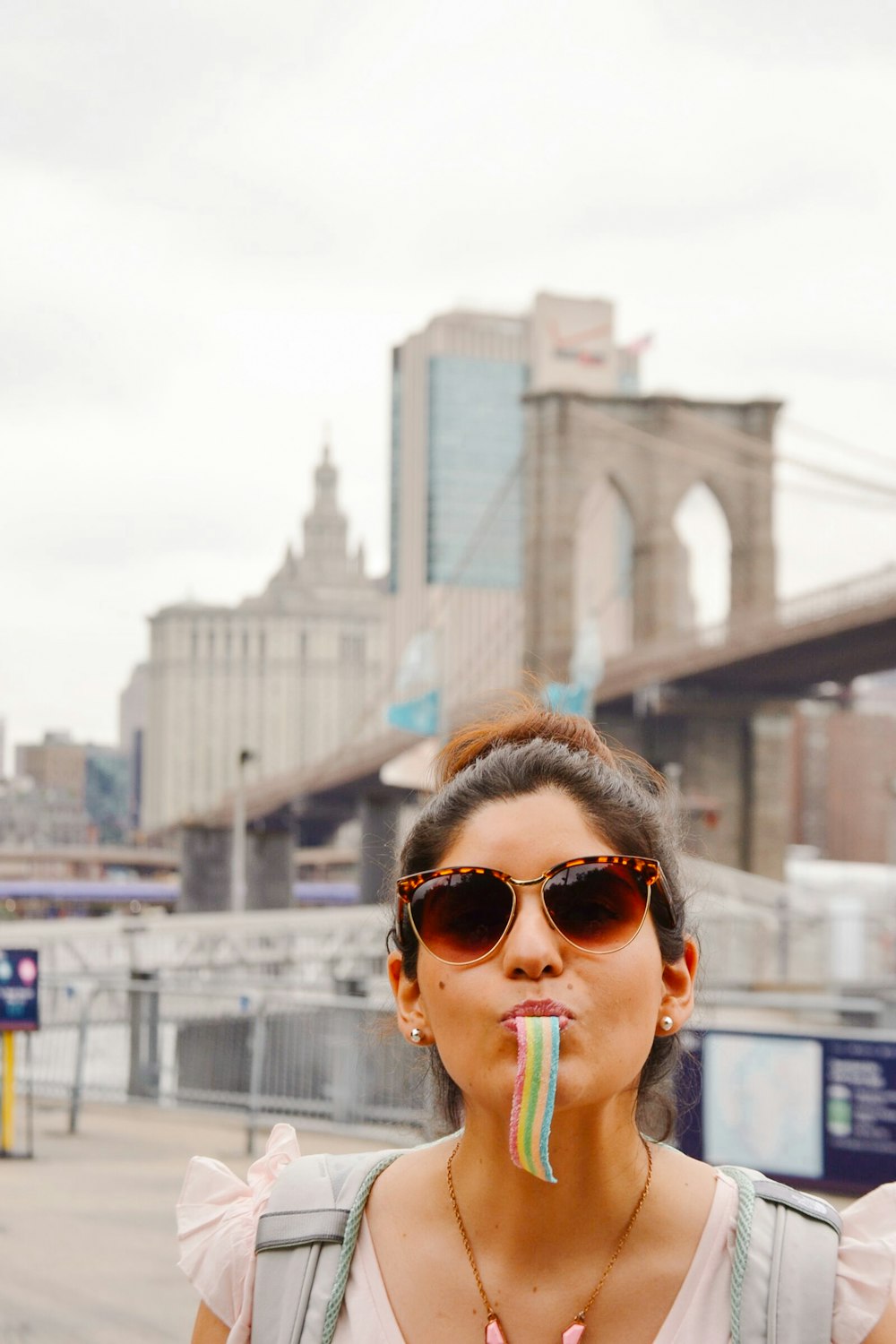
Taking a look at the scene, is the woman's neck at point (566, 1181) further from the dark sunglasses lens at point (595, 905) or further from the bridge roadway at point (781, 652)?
the bridge roadway at point (781, 652)

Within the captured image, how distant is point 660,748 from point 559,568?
23.4ft

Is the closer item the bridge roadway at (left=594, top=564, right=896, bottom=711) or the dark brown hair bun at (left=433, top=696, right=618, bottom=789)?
the dark brown hair bun at (left=433, top=696, right=618, bottom=789)

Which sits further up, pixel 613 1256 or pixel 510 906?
pixel 510 906

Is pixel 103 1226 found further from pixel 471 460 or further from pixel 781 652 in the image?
pixel 471 460

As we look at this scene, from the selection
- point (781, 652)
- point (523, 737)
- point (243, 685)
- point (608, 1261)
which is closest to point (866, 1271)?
point (608, 1261)

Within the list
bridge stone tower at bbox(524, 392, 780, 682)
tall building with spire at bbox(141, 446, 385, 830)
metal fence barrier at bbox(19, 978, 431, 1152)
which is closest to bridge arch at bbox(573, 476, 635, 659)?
bridge stone tower at bbox(524, 392, 780, 682)

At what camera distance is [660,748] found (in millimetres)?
45031

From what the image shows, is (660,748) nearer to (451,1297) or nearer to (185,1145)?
(185,1145)

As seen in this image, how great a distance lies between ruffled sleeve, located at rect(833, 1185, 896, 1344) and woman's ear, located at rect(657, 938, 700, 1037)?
0.76 feet

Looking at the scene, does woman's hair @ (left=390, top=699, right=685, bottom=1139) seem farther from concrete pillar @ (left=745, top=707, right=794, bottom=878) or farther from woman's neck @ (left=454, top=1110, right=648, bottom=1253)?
concrete pillar @ (left=745, top=707, right=794, bottom=878)

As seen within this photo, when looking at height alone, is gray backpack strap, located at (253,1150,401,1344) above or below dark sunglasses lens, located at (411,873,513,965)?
below

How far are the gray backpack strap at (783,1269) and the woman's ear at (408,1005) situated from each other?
1.10 ft

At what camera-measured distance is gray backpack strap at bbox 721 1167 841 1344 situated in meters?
1.37

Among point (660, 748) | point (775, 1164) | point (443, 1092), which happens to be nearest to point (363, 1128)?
point (775, 1164)
